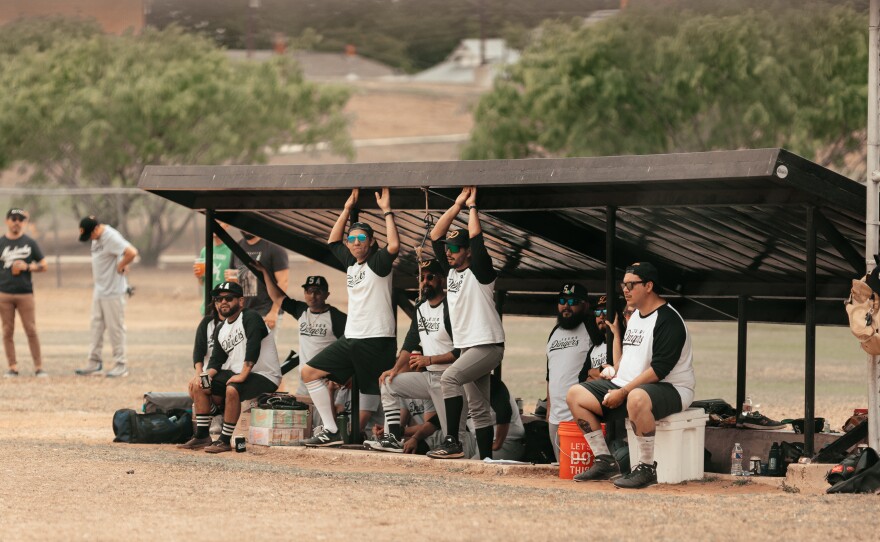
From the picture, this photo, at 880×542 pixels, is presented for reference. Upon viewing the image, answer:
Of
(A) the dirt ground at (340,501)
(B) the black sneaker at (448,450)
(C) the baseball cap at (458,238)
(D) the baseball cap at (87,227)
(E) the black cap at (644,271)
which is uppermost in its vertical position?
(D) the baseball cap at (87,227)

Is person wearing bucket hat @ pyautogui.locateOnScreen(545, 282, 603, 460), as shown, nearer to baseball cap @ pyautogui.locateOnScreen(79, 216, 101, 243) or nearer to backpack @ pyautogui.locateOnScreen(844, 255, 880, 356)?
backpack @ pyautogui.locateOnScreen(844, 255, 880, 356)

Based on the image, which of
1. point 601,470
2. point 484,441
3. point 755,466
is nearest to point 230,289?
point 484,441

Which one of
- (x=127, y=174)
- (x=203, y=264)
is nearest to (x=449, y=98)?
(x=127, y=174)

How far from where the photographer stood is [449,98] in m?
85.2

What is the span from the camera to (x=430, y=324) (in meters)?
11.8

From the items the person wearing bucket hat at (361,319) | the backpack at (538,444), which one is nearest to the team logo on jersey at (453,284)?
the person wearing bucket hat at (361,319)

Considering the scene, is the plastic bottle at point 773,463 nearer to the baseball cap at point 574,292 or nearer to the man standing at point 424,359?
the baseball cap at point 574,292

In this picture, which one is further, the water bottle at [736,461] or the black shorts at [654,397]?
the water bottle at [736,461]

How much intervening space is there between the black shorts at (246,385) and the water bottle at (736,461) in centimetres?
408

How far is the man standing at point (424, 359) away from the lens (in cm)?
1172

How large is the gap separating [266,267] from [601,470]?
4.83m

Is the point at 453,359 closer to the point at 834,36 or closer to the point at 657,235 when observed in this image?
the point at 657,235

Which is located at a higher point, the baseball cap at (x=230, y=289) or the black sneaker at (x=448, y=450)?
the baseball cap at (x=230, y=289)

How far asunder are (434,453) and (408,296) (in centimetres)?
352
